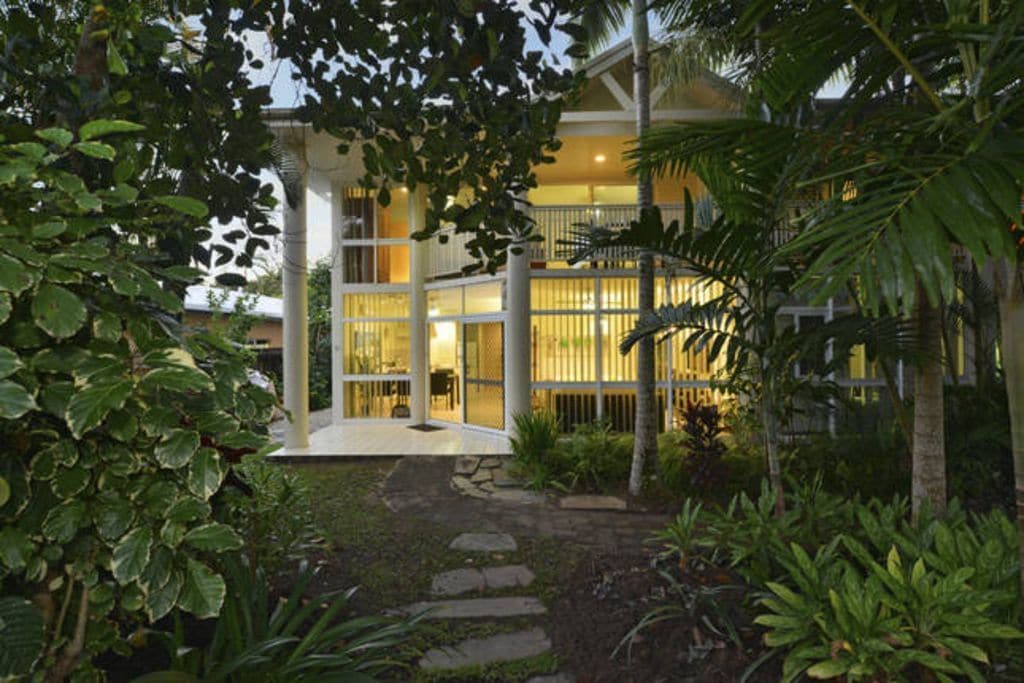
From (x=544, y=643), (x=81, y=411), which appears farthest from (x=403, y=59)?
(x=544, y=643)

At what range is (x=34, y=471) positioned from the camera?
41.1 inches

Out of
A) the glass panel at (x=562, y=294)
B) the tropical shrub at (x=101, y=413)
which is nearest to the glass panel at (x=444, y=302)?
the glass panel at (x=562, y=294)

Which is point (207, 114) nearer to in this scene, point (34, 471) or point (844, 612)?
point (34, 471)

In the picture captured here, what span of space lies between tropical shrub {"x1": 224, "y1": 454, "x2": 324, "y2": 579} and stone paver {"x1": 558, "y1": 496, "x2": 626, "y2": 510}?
2.28 metres

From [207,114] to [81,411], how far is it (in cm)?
126

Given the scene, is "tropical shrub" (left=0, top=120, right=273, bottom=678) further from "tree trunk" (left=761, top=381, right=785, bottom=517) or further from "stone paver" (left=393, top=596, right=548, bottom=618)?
"tree trunk" (left=761, top=381, right=785, bottom=517)

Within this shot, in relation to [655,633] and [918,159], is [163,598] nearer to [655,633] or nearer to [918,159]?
[918,159]

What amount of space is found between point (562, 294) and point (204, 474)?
767cm

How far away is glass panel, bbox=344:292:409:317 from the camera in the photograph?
1020 centimetres

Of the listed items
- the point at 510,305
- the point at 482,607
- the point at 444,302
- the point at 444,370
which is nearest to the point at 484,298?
the point at 444,302

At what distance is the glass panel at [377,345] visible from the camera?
A: 10.2 metres

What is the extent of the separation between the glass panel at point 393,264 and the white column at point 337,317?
72 cm

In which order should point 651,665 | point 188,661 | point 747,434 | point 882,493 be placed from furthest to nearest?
point 747,434 < point 882,493 < point 651,665 < point 188,661

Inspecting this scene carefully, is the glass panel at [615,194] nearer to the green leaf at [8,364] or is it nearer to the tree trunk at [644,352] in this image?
the tree trunk at [644,352]
